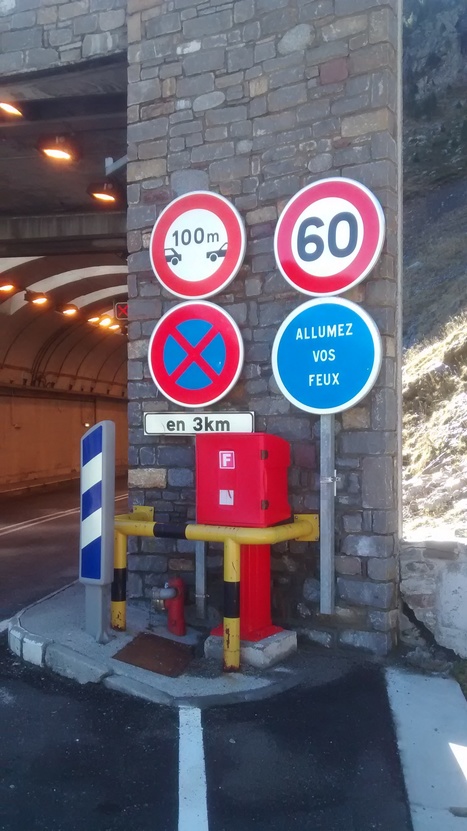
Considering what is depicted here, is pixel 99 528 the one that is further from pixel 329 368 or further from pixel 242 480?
pixel 329 368

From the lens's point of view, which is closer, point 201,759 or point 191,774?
point 191,774

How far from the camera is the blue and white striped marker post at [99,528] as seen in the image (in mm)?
4840

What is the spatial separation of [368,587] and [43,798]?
8.21 feet

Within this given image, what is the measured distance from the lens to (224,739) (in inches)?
146

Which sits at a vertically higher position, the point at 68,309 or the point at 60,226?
the point at 60,226

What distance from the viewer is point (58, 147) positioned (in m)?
8.22

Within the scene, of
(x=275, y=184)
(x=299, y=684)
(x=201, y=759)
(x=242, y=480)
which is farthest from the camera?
(x=275, y=184)

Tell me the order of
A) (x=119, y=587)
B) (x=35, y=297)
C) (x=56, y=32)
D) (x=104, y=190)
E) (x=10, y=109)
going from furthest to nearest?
(x=35, y=297)
(x=104, y=190)
(x=10, y=109)
(x=56, y=32)
(x=119, y=587)

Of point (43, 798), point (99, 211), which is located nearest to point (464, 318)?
point (99, 211)

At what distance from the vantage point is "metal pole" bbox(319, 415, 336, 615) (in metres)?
4.81

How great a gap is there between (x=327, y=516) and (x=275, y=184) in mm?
2550

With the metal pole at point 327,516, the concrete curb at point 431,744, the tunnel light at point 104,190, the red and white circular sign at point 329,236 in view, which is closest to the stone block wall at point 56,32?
the tunnel light at point 104,190

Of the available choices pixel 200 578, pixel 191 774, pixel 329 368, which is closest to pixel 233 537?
pixel 200 578

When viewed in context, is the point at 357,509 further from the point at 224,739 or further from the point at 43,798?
the point at 43,798
